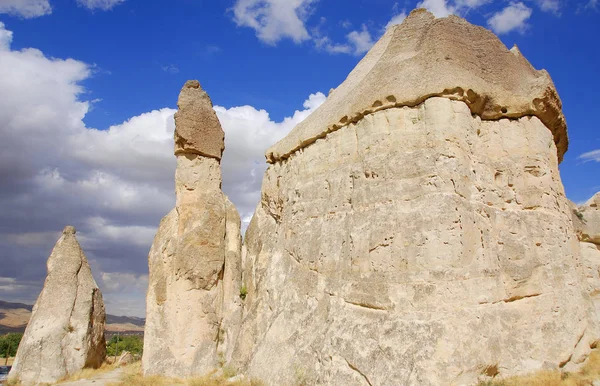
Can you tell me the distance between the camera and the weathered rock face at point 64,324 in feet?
42.1

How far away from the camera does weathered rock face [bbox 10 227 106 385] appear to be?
42.1 feet

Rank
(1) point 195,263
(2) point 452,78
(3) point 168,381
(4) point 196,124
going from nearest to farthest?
(2) point 452,78 → (3) point 168,381 → (1) point 195,263 → (4) point 196,124

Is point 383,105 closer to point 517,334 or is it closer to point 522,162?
point 522,162

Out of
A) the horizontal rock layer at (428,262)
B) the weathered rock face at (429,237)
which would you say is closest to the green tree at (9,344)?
the weathered rock face at (429,237)

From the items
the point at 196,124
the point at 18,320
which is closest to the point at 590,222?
the point at 196,124

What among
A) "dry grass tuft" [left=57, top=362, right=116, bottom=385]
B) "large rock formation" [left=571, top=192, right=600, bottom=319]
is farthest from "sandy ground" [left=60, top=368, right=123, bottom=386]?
"large rock formation" [left=571, top=192, right=600, bottom=319]

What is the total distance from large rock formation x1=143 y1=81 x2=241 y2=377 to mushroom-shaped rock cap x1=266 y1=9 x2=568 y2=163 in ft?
14.9

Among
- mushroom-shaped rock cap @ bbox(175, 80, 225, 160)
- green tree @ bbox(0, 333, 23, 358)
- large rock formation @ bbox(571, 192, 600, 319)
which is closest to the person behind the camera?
mushroom-shaped rock cap @ bbox(175, 80, 225, 160)

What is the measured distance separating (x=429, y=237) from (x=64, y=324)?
10824 millimetres

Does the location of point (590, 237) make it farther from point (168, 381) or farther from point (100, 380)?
point (100, 380)

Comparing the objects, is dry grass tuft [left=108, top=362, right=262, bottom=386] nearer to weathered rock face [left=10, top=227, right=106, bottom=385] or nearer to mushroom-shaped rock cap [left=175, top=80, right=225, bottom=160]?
weathered rock face [left=10, top=227, right=106, bottom=385]

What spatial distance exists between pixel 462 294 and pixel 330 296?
2610 millimetres

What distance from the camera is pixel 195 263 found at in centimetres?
1298

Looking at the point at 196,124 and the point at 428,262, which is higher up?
the point at 196,124
